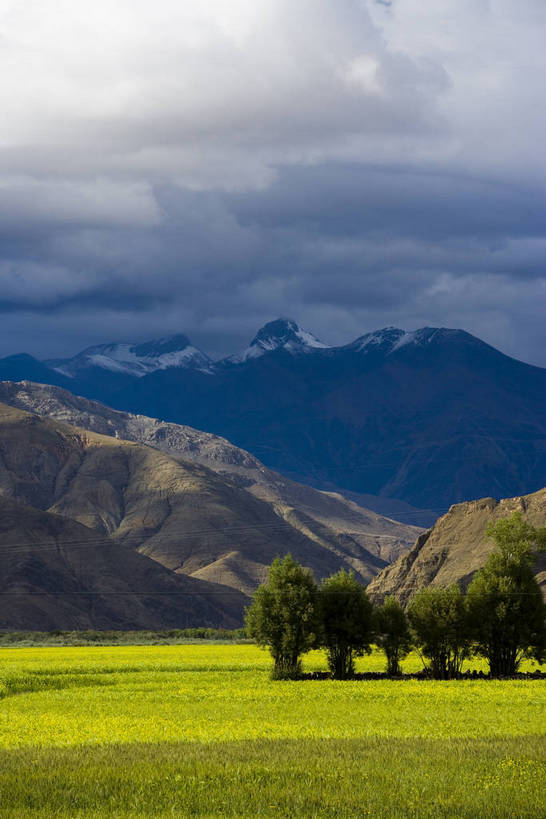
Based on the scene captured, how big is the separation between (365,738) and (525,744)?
17.8 feet

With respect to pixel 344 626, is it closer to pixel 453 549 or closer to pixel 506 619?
pixel 506 619

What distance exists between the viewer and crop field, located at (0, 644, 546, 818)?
81.4ft

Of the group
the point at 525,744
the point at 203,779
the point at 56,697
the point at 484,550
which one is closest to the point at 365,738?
the point at 525,744

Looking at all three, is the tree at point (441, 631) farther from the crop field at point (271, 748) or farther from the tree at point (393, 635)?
the crop field at point (271, 748)

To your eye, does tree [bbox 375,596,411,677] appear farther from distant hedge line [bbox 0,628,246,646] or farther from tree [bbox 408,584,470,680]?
distant hedge line [bbox 0,628,246,646]

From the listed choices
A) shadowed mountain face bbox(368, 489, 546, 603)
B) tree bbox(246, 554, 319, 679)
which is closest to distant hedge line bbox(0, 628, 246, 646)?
shadowed mountain face bbox(368, 489, 546, 603)

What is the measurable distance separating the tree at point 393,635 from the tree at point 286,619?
4.55 meters

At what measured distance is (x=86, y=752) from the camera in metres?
30.5

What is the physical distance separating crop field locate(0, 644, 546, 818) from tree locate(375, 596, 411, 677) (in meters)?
6.09

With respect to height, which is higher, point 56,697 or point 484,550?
point 484,550

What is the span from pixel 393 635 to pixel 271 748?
34.8m

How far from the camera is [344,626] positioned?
64375 millimetres

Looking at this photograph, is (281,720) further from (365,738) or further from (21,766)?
(21,766)

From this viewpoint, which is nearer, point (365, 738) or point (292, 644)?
point (365, 738)
